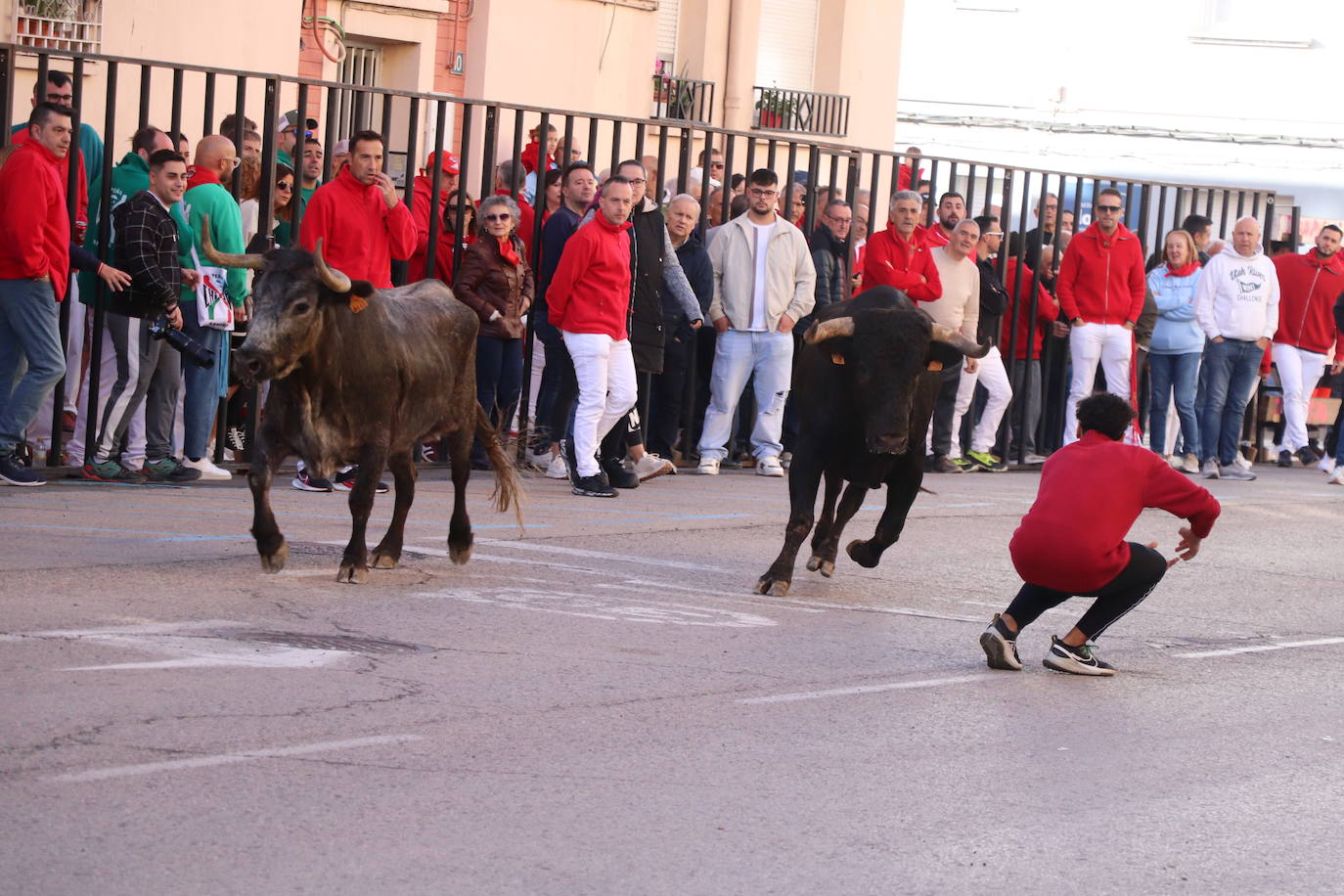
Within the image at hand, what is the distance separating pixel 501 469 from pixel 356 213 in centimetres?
264

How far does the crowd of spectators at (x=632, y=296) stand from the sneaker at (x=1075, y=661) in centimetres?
367

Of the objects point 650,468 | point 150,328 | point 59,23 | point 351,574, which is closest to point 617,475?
point 650,468

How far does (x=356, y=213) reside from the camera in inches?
519

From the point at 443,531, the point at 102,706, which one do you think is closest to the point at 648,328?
the point at 443,531

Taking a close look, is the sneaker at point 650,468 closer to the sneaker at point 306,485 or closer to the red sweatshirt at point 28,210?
the sneaker at point 306,485

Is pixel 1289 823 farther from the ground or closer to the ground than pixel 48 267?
closer to the ground

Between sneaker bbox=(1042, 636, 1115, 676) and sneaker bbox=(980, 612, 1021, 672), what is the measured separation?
16cm

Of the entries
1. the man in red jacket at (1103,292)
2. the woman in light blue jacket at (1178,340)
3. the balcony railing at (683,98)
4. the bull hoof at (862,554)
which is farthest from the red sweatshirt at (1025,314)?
the balcony railing at (683,98)

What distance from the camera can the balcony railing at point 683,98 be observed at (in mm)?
32688

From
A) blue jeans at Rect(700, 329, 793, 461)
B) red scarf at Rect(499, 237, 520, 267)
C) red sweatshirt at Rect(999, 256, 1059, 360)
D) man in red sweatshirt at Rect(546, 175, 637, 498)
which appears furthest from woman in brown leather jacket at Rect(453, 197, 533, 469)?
red sweatshirt at Rect(999, 256, 1059, 360)

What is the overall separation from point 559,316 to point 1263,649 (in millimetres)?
6074

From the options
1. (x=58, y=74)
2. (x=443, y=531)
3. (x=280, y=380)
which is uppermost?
(x=58, y=74)

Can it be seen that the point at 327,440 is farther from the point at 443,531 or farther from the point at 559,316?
the point at 559,316

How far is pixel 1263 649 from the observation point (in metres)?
9.56
